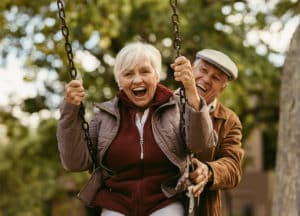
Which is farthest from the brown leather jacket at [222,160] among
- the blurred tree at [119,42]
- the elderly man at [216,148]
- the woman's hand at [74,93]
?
the blurred tree at [119,42]

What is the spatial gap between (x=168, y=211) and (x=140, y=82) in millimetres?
664

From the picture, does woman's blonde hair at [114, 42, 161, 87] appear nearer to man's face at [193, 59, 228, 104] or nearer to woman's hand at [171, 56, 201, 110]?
woman's hand at [171, 56, 201, 110]

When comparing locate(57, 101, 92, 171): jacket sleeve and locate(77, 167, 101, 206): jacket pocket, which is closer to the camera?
locate(57, 101, 92, 171): jacket sleeve

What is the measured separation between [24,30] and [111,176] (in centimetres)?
1022

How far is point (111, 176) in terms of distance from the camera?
148 inches

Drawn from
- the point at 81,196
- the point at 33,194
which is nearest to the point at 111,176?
the point at 81,196

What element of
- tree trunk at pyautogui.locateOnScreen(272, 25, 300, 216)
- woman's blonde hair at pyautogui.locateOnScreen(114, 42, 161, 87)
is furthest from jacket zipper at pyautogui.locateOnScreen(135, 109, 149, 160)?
tree trunk at pyautogui.locateOnScreen(272, 25, 300, 216)

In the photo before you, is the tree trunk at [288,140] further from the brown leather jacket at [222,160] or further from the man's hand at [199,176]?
the man's hand at [199,176]

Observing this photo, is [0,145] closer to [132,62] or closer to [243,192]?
[243,192]

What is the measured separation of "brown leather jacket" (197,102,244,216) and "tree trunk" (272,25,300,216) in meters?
2.86

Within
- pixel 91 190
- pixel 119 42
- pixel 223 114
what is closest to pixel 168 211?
pixel 91 190

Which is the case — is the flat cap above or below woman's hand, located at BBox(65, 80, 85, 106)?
above

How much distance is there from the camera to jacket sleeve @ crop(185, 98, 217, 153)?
11.8 feet

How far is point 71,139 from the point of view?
12.2ft
